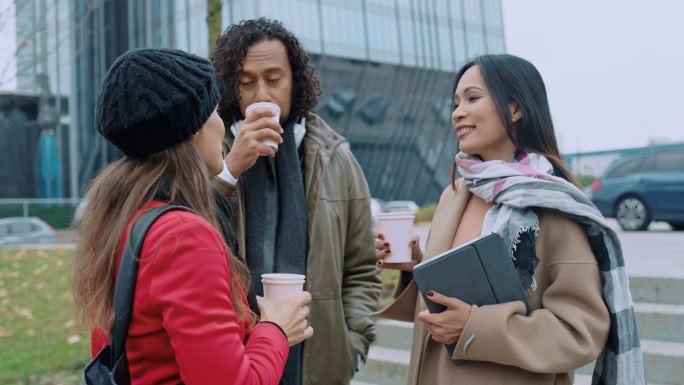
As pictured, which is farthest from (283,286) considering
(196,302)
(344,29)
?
(344,29)

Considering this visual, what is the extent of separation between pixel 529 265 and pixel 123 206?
44.4 inches

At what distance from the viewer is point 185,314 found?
4.21ft

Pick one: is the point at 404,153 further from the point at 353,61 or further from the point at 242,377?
the point at 242,377

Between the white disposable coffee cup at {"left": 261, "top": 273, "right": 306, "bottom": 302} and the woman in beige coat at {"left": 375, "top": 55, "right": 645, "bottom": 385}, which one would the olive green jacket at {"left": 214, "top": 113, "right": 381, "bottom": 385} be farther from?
the white disposable coffee cup at {"left": 261, "top": 273, "right": 306, "bottom": 302}

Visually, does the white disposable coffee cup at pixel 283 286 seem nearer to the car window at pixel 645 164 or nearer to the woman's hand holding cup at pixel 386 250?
the woman's hand holding cup at pixel 386 250

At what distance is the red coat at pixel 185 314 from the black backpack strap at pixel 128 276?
0.04ft

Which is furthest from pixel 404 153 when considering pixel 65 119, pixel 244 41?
pixel 244 41

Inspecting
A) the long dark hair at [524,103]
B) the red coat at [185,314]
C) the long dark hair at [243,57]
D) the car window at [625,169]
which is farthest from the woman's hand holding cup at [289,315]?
the car window at [625,169]

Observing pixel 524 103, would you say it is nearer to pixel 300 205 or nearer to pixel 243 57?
pixel 300 205

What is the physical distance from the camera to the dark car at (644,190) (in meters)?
11.8

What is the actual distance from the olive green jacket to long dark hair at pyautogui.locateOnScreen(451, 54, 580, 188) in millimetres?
722

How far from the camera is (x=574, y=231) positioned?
5.98 ft

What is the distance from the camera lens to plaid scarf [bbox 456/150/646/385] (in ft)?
5.92

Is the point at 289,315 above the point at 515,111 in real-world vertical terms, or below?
below
